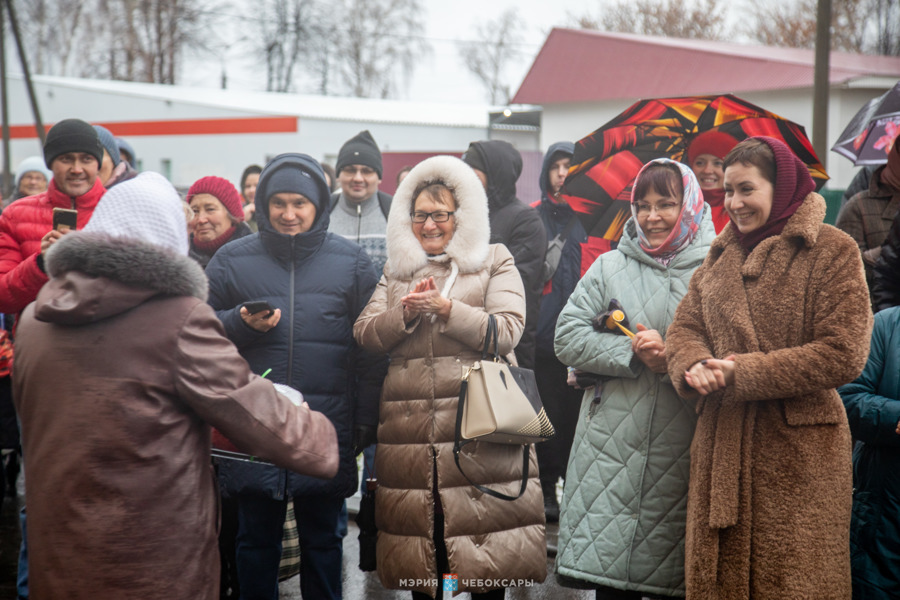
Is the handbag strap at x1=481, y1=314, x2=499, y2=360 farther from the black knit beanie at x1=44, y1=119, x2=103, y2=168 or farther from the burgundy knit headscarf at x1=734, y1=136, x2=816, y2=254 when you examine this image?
the black knit beanie at x1=44, y1=119, x2=103, y2=168

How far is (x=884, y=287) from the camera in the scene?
3.84 meters

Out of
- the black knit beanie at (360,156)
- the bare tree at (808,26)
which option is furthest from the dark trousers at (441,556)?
the bare tree at (808,26)

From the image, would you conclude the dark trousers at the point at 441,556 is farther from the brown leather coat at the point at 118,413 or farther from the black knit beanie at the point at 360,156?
the black knit beanie at the point at 360,156

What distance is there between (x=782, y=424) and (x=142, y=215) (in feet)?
7.45

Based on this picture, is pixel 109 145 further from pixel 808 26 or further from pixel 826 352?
pixel 808 26

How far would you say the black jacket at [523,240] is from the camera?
5.23m

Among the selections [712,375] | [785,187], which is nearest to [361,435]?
[712,375]

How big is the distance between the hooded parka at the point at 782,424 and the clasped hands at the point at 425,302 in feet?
3.34

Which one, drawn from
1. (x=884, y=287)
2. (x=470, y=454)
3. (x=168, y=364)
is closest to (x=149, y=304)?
(x=168, y=364)

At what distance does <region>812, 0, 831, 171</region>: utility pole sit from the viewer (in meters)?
9.80

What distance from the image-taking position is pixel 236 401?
8.10 ft

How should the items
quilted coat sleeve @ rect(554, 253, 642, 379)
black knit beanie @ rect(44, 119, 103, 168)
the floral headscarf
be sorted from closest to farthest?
quilted coat sleeve @ rect(554, 253, 642, 379) → the floral headscarf → black knit beanie @ rect(44, 119, 103, 168)

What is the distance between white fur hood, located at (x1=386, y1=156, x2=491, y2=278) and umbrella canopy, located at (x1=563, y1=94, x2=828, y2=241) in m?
1.03

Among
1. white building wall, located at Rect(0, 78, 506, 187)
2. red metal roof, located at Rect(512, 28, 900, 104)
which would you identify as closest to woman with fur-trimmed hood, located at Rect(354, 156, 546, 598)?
white building wall, located at Rect(0, 78, 506, 187)
